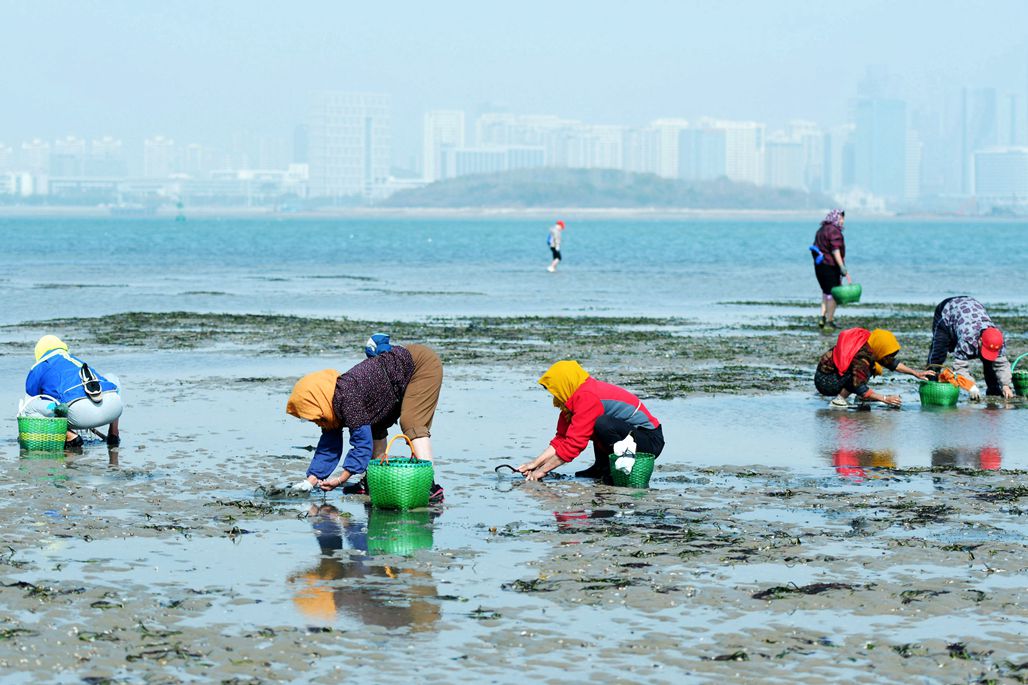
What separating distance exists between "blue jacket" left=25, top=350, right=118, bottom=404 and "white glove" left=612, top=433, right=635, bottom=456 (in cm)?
472

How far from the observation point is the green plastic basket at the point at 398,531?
962cm

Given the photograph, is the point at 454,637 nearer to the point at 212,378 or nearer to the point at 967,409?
the point at 967,409

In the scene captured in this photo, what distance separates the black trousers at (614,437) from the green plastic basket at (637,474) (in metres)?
0.17

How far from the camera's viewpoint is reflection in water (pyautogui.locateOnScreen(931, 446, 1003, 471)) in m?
13.1

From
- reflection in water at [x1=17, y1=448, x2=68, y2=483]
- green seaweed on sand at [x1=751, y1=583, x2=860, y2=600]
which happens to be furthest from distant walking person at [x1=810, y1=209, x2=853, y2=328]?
green seaweed on sand at [x1=751, y1=583, x2=860, y2=600]

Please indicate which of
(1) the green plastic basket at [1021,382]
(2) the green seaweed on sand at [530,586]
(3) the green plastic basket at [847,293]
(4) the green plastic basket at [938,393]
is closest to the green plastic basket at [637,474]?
(2) the green seaweed on sand at [530,586]

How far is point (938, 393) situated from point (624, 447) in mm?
6551

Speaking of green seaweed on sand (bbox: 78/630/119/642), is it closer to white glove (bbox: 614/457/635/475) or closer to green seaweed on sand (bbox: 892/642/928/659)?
green seaweed on sand (bbox: 892/642/928/659)

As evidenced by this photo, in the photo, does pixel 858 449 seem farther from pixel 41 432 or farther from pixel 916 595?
pixel 41 432

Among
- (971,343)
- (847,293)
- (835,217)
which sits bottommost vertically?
(971,343)

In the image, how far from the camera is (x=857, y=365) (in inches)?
667

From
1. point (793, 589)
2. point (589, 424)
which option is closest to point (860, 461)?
point (589, 424)

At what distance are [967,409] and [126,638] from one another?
11734 millimetres

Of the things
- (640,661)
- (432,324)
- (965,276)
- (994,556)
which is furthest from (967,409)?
(965,276)
